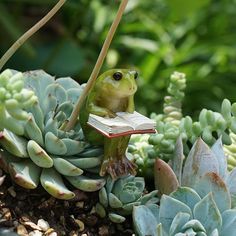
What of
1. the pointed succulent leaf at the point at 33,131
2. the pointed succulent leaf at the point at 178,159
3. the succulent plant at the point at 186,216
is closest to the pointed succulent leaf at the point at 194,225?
the succulent plant at the point at 186,216

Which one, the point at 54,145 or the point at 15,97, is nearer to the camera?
the point at 15,97

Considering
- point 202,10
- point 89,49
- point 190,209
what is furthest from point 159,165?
point 202,10

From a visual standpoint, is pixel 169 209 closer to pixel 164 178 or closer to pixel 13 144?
pixel 164 178

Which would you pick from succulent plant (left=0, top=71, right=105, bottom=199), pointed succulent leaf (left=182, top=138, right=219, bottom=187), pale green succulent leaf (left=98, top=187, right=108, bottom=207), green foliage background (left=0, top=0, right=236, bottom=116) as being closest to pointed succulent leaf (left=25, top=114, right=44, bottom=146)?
succulent plant (left=0, top=71, right=105, bottom=199)

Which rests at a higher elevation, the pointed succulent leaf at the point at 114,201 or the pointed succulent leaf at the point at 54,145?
the pointed succulent leaf at the point at 54,145

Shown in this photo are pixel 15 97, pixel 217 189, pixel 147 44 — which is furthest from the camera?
pixel 147 44

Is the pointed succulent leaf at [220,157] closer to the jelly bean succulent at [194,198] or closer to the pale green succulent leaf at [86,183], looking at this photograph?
the jelly bean succulent at [194,198]

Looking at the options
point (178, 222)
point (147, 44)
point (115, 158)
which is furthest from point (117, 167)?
point (147, 44)
